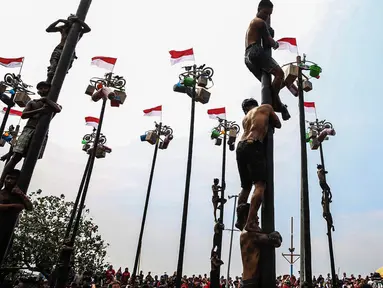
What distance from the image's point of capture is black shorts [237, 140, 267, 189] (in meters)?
4.11

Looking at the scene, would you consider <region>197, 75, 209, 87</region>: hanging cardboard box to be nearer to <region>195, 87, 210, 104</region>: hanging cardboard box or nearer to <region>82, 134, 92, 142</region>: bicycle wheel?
<region>195, 87, 210, 104</region>: hanging cardboard box

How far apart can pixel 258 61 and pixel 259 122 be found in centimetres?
99

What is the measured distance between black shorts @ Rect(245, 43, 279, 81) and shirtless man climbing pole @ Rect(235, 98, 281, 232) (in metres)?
0.61

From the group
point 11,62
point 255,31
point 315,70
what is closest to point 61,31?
point 255,31

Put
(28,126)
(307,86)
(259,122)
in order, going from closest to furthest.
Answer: (259,122)
(28,126)
(307,86)

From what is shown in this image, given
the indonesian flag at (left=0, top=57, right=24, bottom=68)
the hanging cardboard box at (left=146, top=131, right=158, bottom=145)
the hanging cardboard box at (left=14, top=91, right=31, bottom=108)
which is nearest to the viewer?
the hanging cardboard box at (left=14, top=91, right=31, bottom=108)

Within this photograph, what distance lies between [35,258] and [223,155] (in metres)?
18.9

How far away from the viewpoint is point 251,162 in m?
4.20

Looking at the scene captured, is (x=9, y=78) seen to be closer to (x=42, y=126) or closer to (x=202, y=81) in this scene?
(x=202, y=81)

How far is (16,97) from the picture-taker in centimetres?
1527

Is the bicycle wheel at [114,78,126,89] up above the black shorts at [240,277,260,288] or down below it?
above

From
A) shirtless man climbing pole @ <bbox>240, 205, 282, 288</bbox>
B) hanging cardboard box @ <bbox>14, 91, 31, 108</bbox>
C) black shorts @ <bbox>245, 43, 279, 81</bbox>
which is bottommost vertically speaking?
shirtless man climbing pole @ <bbox>240, 205, 282, 288</bbox>

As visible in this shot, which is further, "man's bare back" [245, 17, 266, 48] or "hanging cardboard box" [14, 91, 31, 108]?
"hanging cardboard box" [14, 91, 31, 108]

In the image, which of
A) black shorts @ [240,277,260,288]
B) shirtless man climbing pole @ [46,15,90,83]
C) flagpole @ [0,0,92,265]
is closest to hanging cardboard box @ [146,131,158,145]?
shirtless man climbing pole @ [46,15,90,83]
